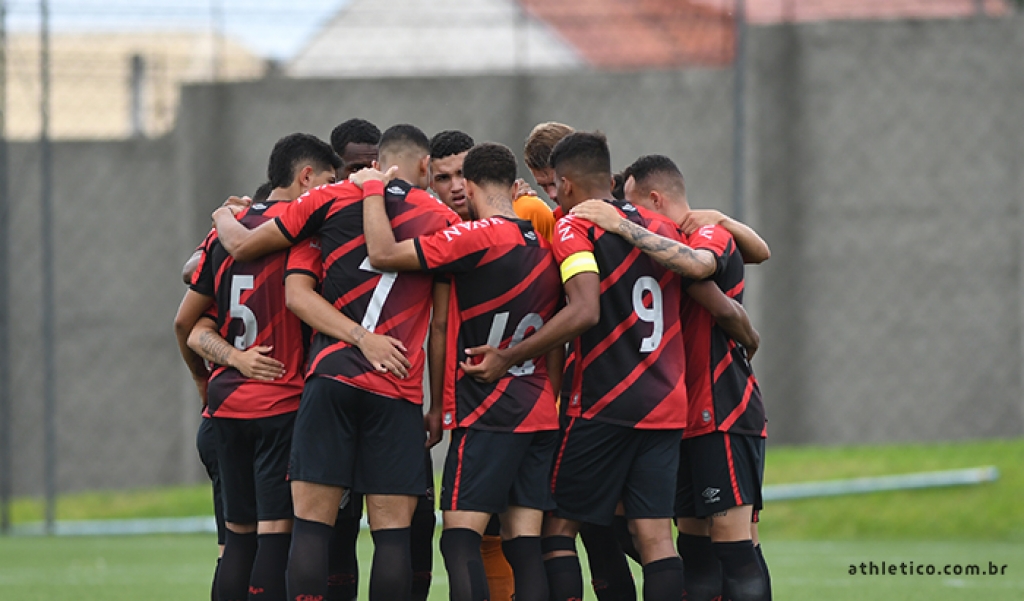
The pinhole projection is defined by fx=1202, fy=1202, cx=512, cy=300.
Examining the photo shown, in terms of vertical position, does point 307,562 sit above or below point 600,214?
below

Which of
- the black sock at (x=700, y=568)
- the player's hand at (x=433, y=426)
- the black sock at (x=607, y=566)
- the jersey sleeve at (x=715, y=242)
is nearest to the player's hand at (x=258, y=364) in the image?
the player's hand at (x=433, y=426)

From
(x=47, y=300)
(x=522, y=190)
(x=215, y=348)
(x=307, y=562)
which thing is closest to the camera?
(x=307, y=562)

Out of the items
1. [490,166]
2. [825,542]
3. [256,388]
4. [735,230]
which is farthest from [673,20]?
[256,388]

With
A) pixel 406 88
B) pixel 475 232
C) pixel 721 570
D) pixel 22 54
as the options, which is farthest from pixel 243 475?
pixel 22 54

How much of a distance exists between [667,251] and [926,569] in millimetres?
4316

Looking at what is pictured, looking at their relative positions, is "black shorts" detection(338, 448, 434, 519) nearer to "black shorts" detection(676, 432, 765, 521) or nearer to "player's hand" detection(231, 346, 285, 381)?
"player's hand" detection(231, 346, 285, 381)

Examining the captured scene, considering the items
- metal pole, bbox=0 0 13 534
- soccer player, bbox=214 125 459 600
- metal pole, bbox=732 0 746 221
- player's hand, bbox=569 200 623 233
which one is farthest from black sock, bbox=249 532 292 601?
metal pole, bbox=0 0 13 534

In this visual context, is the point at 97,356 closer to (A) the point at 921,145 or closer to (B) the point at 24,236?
(B) the point at 24,236

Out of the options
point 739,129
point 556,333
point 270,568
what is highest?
point 739,129

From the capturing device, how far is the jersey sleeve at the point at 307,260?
502 cm

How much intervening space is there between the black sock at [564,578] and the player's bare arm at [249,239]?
68.4 inches

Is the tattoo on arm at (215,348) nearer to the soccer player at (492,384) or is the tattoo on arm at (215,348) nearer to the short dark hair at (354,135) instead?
the soccer player at (492,384)

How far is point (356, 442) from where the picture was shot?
4887 millimetres

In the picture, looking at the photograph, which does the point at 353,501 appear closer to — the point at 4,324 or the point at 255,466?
the point at 255,466
